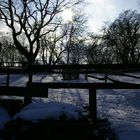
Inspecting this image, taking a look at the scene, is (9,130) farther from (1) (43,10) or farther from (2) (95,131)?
(1) (43,10)

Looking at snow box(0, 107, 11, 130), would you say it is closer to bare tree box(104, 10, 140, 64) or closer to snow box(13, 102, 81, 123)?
snow box(13, 102, 81, 123)

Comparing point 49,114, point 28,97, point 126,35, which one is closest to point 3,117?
point 28,97

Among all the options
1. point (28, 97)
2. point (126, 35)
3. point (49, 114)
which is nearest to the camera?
point (49, 114)

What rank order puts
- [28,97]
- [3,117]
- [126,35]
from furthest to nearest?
[126,35] → [28,97] → [3,117]

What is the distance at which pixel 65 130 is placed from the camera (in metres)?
5.23

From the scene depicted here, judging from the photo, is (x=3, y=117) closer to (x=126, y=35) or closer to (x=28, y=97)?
(x=28, y=97)

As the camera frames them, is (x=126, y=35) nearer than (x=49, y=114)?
No

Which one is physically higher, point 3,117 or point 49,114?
point 49,114

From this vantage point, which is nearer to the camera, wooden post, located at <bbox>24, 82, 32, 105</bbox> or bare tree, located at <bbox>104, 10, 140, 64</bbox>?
wooden post, located at <bbox>24, 82, 32, 105</bbox>

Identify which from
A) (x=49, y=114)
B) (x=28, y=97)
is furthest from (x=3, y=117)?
(x=49, y=114)

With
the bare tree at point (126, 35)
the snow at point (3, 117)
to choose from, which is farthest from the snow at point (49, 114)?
the bare tree at point (126, 35)

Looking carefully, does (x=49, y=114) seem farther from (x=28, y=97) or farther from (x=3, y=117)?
(x=28, y=97)

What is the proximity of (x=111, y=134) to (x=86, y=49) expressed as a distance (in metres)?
82.7

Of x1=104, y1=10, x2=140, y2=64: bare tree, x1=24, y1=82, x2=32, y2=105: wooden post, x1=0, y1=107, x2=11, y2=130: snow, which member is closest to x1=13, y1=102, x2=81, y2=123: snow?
x1=0, y1=107, x2=11, y2=130: snow
